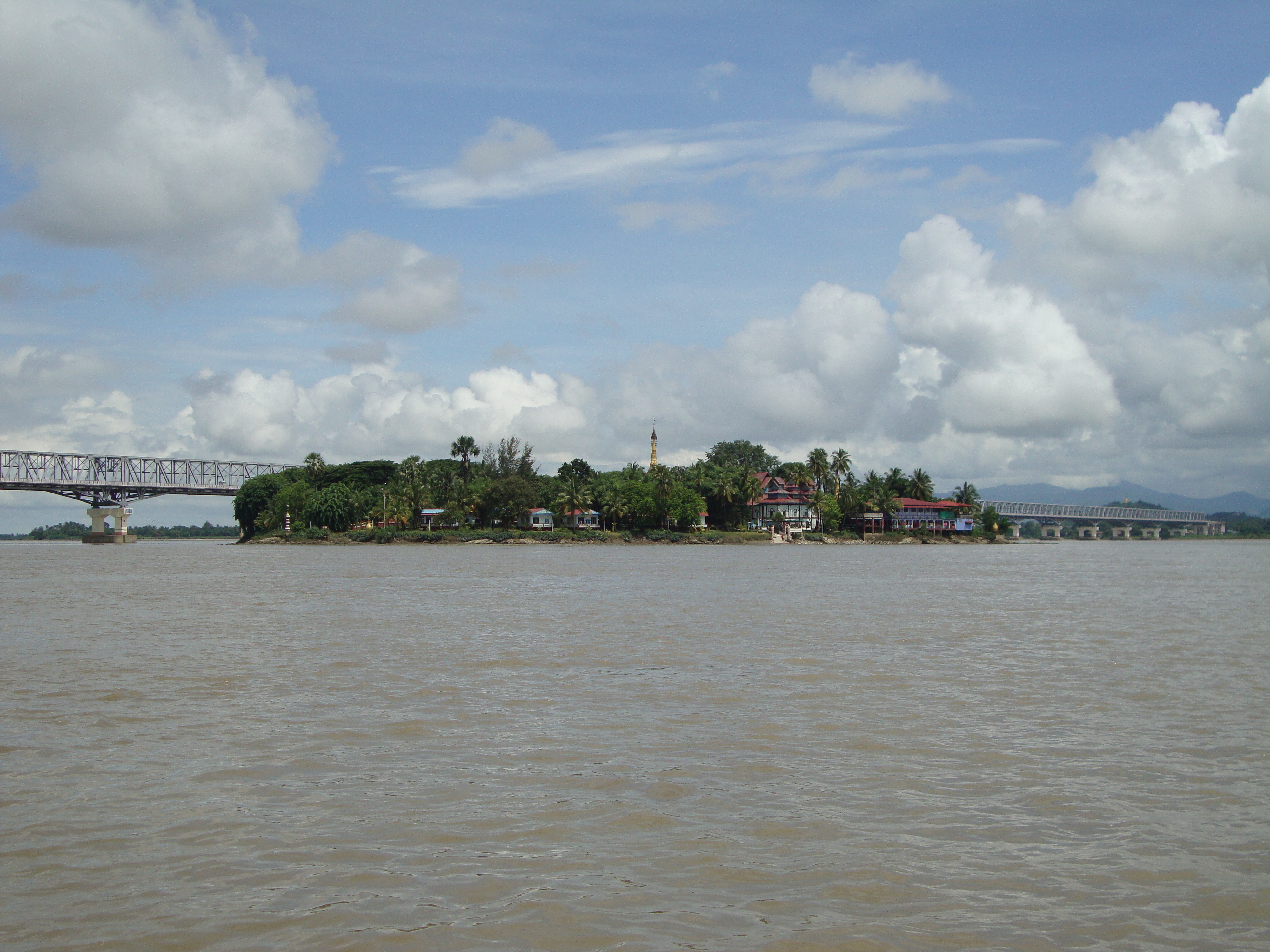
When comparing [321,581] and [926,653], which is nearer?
[926,653]

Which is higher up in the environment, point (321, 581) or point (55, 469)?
point (55, 469)

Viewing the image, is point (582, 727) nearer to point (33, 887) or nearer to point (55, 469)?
point (33, 887)

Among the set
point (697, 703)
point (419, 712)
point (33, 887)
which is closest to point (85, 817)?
point (33, 887)

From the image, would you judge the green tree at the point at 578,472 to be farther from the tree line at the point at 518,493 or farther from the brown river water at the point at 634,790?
the brown river water at the point at 634,790

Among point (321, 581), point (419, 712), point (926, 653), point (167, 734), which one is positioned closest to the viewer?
point (167, 734)

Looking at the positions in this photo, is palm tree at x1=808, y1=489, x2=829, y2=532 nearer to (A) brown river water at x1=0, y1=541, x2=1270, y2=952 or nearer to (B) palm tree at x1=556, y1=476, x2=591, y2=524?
(B) palm tree at x1=556, y1=476, x2=591, y2=524

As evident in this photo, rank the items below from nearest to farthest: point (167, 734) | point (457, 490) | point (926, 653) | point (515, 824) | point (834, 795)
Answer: point (515, 824) → point (834, 795) → point (167, 734) → point (926, 653) → point (457, 490)

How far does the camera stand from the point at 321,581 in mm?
43312

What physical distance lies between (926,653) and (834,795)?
10720 millimetres

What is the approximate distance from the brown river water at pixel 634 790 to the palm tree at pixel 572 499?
9760cm

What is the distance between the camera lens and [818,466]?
139 metres

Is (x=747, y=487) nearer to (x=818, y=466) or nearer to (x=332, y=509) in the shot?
(x=818, y=466)

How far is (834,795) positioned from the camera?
8328mm

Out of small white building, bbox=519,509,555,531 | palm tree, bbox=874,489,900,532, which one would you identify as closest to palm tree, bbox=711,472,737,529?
small white building, bbox=519,509,555,531
